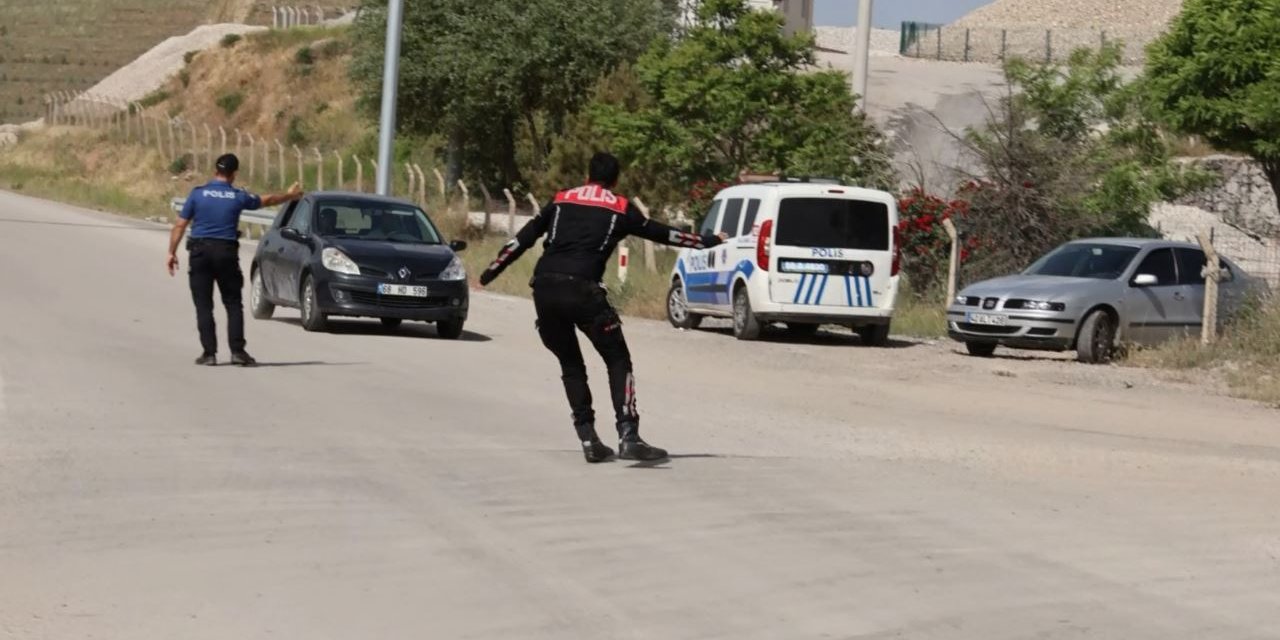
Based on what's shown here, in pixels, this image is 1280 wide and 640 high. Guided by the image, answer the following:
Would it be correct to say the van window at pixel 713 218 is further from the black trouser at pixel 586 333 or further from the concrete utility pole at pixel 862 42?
the black trouser at pixel 586 333

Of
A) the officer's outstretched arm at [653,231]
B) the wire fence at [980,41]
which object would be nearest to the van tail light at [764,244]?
the officer's outstretched arm at [653,231]

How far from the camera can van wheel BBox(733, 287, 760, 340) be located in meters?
24.8

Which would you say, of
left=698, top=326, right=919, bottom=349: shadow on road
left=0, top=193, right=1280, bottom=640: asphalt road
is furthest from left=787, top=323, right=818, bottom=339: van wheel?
left=0, top=193, right=1280, bottom=640: asphalt road

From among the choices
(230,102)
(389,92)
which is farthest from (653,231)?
(230,102)

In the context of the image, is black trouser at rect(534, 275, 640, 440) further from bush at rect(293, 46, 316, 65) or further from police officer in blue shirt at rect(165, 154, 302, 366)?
bush at rect(293, 46, 316, 65)

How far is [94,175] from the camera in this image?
278 ft

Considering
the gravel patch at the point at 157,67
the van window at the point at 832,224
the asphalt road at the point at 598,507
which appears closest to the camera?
the asphalt road at the point at 598,507

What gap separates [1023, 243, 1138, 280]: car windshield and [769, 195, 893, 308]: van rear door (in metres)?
1.90

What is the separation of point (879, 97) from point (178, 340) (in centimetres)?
4465

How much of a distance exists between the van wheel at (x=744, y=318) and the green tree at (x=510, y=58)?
24.9 meters

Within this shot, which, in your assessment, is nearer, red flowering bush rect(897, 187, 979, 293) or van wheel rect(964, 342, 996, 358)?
van wheel rect(964, 342, 996, 358)

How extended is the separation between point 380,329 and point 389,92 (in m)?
11.7

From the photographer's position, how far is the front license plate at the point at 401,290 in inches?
875

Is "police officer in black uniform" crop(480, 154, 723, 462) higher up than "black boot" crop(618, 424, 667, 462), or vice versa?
"police officer in black uniform" crop(480, 154, 723, 462)
